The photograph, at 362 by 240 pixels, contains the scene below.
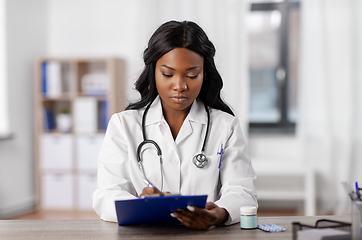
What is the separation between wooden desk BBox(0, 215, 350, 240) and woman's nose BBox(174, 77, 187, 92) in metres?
0.43

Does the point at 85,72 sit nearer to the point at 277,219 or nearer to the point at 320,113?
the point at 320,113

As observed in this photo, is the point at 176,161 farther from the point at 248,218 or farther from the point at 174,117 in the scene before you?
the point at 248,218

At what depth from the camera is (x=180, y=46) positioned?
1449 mm

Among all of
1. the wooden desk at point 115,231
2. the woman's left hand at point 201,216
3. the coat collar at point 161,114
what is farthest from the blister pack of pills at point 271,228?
the coat collar at point 161,114

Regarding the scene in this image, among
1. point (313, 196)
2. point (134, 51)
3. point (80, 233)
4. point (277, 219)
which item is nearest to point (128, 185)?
point (80, 233)

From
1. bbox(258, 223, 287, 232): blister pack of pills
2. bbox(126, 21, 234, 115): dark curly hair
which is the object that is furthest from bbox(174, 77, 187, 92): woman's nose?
Answer: bbox(258, 223, 287, 232): blister pack of pills

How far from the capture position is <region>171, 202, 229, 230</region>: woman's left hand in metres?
1.21

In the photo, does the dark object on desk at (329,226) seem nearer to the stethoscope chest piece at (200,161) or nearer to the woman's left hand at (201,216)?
the woman's left hand at (201,216)

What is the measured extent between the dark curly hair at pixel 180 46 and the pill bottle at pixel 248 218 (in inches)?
20.0

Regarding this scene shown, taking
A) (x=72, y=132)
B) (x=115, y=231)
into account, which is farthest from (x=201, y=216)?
(x=72, y=132)

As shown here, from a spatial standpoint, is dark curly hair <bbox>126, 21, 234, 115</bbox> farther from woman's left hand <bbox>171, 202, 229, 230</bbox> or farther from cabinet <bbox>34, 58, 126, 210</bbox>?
cabinet <bbox>34, 58, 126, 210</bbox>

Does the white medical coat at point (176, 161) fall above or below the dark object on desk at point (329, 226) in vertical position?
above

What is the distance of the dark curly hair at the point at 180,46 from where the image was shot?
4.80ft

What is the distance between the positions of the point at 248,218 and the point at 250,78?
3.52m
